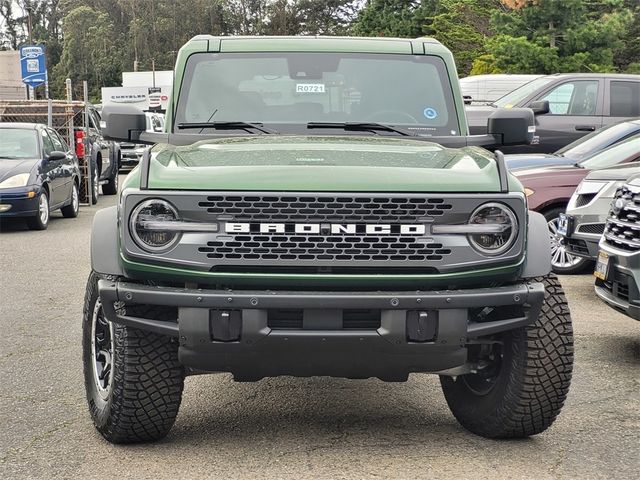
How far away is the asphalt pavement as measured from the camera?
4.68m

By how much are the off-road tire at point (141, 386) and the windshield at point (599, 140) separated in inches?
324

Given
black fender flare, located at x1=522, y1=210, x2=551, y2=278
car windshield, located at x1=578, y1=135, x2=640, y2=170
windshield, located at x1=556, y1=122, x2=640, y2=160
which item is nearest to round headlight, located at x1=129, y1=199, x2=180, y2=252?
black fender flare, located at x1=522, y1=210, x2=551, y2=278

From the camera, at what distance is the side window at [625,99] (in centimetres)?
1552

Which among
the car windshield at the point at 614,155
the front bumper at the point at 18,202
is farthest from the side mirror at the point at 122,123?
the front bumper at the point at 18,202

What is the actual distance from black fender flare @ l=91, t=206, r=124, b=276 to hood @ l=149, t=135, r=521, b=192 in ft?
1.05

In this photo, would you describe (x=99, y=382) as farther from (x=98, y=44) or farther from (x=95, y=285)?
(x=98, y=44)

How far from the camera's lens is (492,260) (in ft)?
14.6

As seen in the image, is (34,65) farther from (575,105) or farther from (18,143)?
(575,105)

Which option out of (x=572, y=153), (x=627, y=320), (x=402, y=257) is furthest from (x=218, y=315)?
(x=572, y=153)

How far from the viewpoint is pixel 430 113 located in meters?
6.09

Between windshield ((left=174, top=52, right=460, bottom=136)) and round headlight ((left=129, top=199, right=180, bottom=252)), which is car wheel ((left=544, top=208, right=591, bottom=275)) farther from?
round headlight ((left=129, top=199, right=180, bottom=252))

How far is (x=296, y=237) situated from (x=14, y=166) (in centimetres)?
1187

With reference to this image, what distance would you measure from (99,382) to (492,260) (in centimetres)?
199

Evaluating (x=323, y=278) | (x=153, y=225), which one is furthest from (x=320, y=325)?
(x=153, y=225)
